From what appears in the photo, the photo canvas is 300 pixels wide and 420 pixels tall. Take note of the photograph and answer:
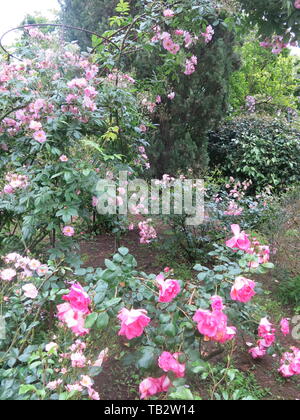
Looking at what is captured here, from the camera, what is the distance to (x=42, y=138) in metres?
1.97

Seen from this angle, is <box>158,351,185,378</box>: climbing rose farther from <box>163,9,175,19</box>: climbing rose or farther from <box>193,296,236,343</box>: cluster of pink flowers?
<box>163,9,175,19</box>: climbing rose

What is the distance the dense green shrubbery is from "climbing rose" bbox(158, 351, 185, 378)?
4.86 m

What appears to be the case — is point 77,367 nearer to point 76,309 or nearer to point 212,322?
point 76,309

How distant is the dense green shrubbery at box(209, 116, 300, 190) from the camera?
19.4 feet

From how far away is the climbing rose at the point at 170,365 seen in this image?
3.82 feet

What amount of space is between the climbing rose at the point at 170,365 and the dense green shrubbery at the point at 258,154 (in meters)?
4.86

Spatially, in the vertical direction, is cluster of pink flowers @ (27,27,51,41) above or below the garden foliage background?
above

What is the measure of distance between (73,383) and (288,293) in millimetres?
2042

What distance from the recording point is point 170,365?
1.16m

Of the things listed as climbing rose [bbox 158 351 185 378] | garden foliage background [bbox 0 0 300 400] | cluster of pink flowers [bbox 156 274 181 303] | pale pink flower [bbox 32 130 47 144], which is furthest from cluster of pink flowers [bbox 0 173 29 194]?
climbing rose [bbox 158 351 185 378]

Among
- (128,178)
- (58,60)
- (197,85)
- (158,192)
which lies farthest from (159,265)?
(197,85)

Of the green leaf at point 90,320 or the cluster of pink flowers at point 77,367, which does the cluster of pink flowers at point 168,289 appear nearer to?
the green leaf at point 90,320

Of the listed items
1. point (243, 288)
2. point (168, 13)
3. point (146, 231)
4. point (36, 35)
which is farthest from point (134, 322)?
point (168, 13)

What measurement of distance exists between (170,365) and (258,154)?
17.4ft
